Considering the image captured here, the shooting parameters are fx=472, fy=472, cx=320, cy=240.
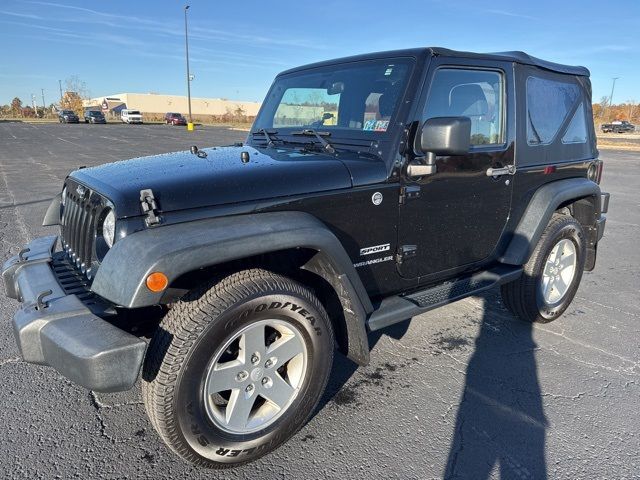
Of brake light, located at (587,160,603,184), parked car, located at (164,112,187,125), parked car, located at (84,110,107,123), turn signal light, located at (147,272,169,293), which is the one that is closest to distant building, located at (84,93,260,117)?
parked car, located at (164,112,187,125)

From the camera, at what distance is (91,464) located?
234cm

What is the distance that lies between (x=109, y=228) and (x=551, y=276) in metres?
3.52

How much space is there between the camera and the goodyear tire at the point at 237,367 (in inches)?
81.5

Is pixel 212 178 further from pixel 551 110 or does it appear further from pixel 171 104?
pixel 171 104

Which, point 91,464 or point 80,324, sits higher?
point 80,324

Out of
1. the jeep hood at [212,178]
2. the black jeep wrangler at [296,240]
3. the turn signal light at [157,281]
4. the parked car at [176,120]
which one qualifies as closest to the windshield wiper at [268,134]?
the black jeep wrangler at [296,240]

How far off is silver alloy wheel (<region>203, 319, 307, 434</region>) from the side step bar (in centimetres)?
52

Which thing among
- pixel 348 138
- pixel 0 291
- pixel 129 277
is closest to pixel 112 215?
pixel 129 277

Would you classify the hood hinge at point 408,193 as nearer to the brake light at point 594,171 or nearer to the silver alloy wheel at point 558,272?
the silver alloy wheel at point 558,272

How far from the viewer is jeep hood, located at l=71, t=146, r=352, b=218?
86.7 inches

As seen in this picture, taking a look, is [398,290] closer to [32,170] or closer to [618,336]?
[618,336]

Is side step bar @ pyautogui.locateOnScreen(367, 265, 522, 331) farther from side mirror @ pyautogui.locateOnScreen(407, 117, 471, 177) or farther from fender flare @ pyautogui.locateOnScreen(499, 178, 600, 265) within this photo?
side mirror @ pyautogui.locateOnScreen(407, 117, 471, 177)

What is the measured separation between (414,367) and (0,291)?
3744 mm

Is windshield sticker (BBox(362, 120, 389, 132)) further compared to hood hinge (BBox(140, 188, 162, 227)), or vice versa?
windshield sticker (BBox(362, 120, 389, 132))
